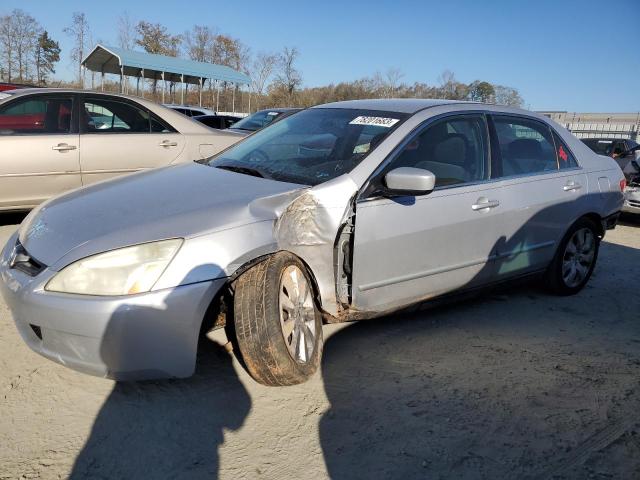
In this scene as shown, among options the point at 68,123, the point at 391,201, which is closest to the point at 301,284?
the point at 391,201

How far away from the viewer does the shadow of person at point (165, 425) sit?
7.02 ft

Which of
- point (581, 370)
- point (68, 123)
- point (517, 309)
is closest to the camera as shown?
point (581, 370)

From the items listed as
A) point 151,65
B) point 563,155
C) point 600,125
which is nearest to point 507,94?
point 600,125

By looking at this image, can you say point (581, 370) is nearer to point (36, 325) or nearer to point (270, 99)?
point (36, 325)

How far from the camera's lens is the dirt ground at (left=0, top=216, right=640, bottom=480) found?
220 cm

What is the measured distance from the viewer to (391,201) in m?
3.05

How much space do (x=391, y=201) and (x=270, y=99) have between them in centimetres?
3790

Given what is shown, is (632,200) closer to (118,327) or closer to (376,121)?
(376,121)

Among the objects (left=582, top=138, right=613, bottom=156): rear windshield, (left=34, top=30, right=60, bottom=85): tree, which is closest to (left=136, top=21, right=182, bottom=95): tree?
(left=34, top=30, right=60, bottom=85): tree

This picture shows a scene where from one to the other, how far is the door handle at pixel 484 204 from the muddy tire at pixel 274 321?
4.41 feet

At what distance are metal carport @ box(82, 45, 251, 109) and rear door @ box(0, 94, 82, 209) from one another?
1843 centimetres

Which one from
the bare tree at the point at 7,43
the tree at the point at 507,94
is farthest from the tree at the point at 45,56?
the tree at the point at 507,94

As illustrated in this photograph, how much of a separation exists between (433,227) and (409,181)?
445 millimetres

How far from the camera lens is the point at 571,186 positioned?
165 inches
